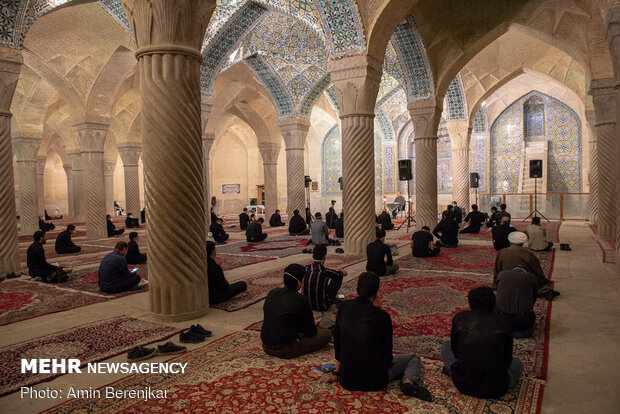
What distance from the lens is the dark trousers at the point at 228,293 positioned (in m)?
4.16

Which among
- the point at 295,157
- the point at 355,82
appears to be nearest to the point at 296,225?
the point at 295,157

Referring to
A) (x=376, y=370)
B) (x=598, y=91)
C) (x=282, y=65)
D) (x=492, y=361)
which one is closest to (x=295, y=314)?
(x=376, y=370)

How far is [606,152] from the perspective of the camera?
336 inches

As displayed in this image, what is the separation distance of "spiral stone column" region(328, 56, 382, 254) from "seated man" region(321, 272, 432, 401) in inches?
182

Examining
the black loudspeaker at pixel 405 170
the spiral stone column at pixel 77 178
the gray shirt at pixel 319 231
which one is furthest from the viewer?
the spiral stone column at pixel 77 178

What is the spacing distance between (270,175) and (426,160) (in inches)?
266

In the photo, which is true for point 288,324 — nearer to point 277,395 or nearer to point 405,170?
point 277,395

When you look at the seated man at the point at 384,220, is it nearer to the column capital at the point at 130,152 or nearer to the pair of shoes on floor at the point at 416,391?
the pair of shoes on floor at the point at 416,391

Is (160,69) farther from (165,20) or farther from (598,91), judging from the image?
(598,91)

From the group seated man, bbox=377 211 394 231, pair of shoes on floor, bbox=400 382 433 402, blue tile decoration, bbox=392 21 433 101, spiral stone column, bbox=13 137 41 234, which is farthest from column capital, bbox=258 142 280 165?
pair of shoes on floor, bbox=400 382 433 402

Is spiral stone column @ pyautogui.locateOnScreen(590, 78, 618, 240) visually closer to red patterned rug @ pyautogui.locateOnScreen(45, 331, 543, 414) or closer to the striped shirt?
the striped shirt

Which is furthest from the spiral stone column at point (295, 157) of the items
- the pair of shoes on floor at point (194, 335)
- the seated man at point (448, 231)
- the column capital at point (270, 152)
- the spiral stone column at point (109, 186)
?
the spiral stone column at point (109, 186)

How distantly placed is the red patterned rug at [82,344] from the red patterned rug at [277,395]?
49cm

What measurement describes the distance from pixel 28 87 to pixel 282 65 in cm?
675
